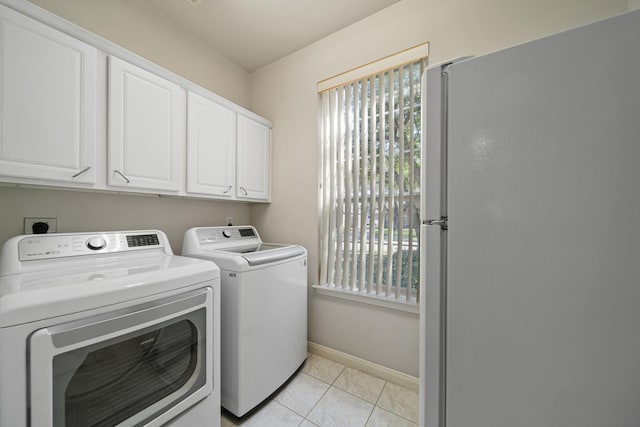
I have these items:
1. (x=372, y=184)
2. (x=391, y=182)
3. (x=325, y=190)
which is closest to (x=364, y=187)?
(x=372, y=184)

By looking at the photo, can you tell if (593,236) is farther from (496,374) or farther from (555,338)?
(496,374)

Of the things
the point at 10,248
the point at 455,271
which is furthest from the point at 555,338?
the point at 10,248

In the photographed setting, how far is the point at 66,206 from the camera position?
4.32 feet

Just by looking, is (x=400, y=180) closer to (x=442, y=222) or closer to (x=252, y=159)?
(x=442, y=222)

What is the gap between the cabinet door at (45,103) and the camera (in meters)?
0.95

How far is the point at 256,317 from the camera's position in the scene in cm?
142

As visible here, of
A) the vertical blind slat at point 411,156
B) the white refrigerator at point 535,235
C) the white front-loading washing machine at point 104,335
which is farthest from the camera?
the vertical blind slat at point 411,156

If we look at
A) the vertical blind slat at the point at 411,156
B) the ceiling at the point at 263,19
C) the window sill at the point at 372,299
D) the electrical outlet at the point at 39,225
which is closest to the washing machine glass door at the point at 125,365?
the electrical outlet at the point at 39,225

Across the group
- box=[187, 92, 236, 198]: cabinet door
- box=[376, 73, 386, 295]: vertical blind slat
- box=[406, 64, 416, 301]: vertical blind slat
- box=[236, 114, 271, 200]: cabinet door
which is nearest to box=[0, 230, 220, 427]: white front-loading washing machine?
box=[187, 92, 236, 198]: cabinet door

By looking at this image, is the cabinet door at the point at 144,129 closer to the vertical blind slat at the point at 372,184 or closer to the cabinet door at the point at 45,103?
the cabinet door at the point at 45,103

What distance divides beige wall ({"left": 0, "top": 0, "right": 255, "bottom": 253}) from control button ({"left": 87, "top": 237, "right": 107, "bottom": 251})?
9.0 inches

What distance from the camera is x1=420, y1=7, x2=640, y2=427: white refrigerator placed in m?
0.53

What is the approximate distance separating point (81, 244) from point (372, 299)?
5.95 feet

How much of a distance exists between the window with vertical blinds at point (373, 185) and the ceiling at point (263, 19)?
18.7 inches
